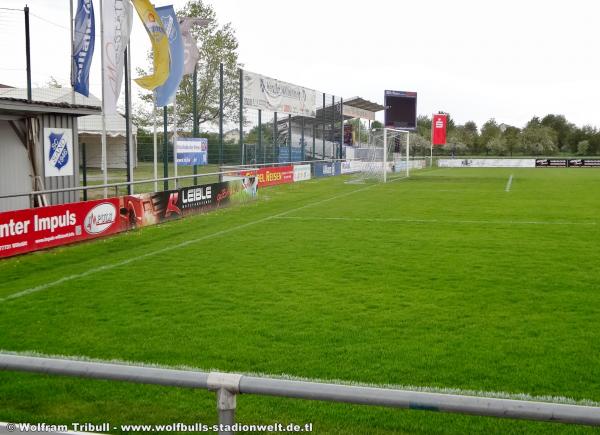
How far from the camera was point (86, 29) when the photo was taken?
16.1 m

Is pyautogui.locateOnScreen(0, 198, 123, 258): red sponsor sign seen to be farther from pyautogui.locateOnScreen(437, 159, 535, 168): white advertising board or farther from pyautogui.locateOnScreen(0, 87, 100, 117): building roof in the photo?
pyautogui.locateOnScreen(437, 159, 535, 168): white advertising board

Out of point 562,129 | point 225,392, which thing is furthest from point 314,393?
point 562,129

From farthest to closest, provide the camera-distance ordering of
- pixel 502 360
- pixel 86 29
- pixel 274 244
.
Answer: pixel 86 29
pixel 274 244
pixel 502 360

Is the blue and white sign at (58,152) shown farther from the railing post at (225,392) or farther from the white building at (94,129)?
the white building at (94,129)

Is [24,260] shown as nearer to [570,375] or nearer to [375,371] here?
[375,371]

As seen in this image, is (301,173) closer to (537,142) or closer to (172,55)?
(172,55)

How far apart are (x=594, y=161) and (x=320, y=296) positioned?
63552 millimetres

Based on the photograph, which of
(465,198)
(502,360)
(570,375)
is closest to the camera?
(570,375)

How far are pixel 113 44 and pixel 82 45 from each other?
39.3 inches

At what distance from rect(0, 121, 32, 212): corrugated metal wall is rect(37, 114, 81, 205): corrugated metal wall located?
37 centimetres

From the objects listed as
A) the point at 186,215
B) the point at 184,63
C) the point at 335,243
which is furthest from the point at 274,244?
the point at 184,63

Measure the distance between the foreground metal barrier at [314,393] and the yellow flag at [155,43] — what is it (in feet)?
54.6

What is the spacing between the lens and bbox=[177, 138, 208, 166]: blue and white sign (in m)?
22.5

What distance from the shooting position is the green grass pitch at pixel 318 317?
476 cm
